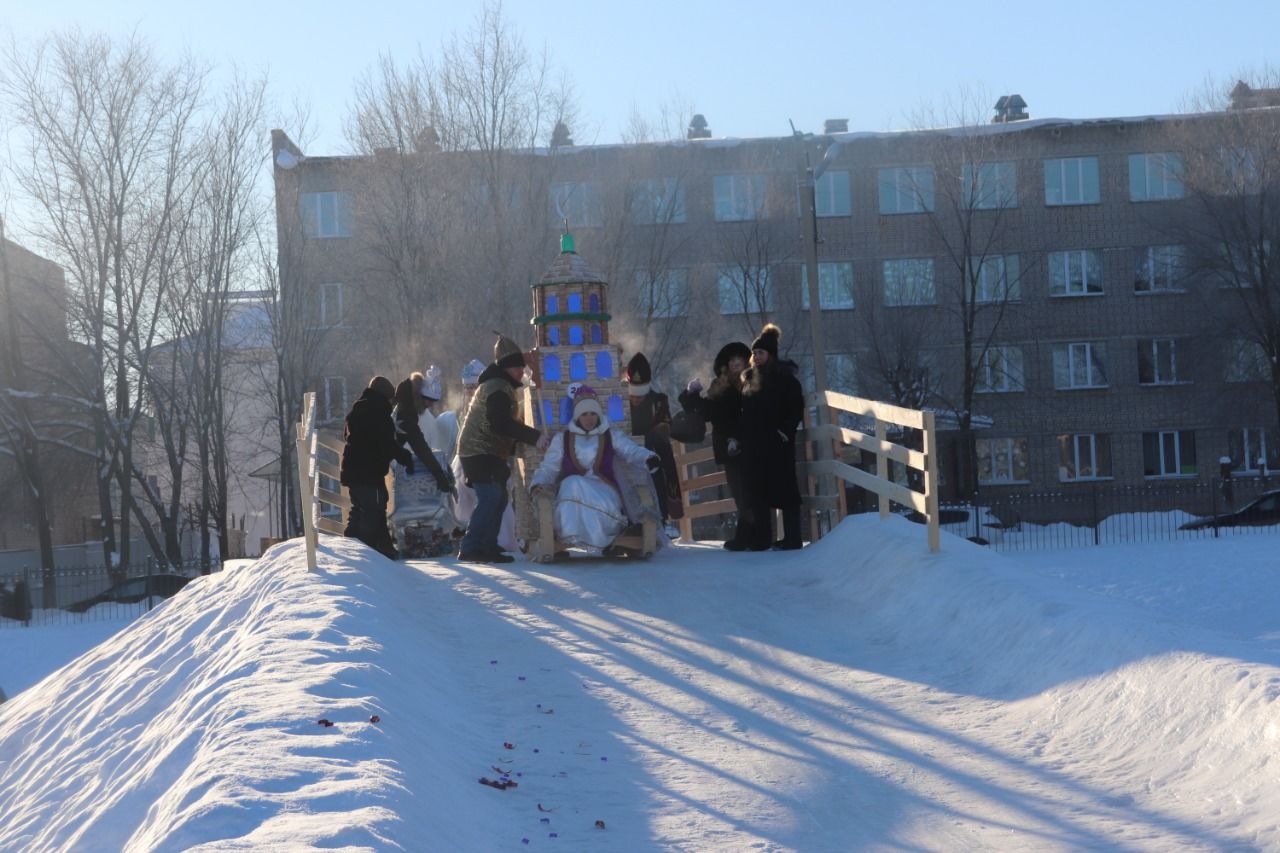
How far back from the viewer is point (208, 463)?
43688 millimetres

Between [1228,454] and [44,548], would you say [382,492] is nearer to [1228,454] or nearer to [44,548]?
[44,548]

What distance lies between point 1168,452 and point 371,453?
3809 cm

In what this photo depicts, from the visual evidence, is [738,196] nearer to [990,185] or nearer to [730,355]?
[990,185]

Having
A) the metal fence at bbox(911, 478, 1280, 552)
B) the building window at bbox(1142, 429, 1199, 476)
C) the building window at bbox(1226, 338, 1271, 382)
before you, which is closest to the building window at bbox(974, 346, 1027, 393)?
the building window at bbox(1142, 429, 1199, 476)

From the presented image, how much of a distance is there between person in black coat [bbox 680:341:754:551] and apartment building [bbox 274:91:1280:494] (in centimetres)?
2286

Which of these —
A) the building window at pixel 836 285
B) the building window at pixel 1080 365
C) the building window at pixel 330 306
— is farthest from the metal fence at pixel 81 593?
the building window at pixel 1080 365

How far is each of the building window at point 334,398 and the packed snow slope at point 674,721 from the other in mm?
30515

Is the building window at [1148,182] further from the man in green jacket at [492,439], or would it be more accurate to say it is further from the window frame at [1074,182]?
the man in green jacket at [492,439]

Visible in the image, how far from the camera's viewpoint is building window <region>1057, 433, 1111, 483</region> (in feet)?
155

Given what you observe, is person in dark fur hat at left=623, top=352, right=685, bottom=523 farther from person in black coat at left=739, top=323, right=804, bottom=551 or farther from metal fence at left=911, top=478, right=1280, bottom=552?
metal fence at left=911, top=478, right=1280, bottom=552

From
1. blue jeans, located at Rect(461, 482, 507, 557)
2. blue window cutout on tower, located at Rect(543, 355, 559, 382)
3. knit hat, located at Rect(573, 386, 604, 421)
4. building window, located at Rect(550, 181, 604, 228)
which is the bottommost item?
blue jeans, located at Rect(461, 482, 507, 557)

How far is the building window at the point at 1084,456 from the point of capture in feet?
155

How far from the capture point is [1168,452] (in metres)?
47.5

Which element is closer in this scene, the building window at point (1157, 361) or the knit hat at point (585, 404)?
the knit hat at point (585, 404)
